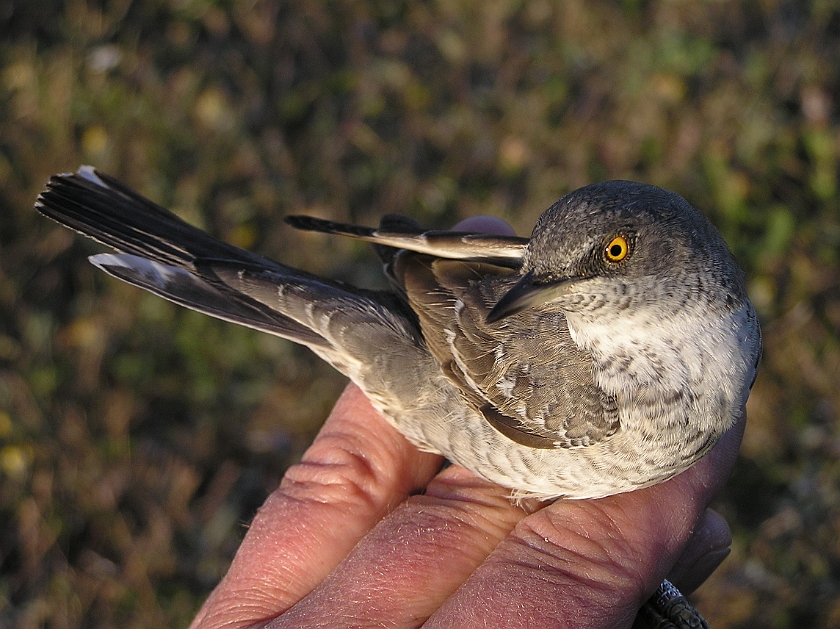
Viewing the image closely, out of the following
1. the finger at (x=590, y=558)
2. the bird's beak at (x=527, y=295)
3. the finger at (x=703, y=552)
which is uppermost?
the bird's beak at (x=527, y=295)

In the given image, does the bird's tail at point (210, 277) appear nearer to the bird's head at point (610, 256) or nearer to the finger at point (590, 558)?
the bird's head at point (610, 256)

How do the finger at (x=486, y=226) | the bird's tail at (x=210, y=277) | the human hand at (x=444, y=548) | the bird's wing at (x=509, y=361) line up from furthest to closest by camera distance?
the finger at (x=486, y=226) < the bird's tail at (x=210, y=277) < the bird's wing at (x=509, y=361) < the human hand at (x=444, y=548)

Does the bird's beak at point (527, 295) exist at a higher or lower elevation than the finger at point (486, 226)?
lower

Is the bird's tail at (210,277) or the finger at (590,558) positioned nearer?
the finger at (590,558)

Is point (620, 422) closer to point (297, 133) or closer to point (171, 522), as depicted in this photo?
point (171, 522)

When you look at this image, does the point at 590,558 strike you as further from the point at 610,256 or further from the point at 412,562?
the point at 610,256

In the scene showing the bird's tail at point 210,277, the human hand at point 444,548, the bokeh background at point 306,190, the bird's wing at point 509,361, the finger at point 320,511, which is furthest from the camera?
the bokeh background at point 306,190

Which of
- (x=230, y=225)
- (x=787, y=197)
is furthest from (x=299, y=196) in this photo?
(x=787, y=197)

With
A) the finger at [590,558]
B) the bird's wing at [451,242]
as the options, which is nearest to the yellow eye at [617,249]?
the bird's wing at [451,242]

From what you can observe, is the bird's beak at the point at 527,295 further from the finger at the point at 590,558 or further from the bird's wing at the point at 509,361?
the finger at the point at 590,558
